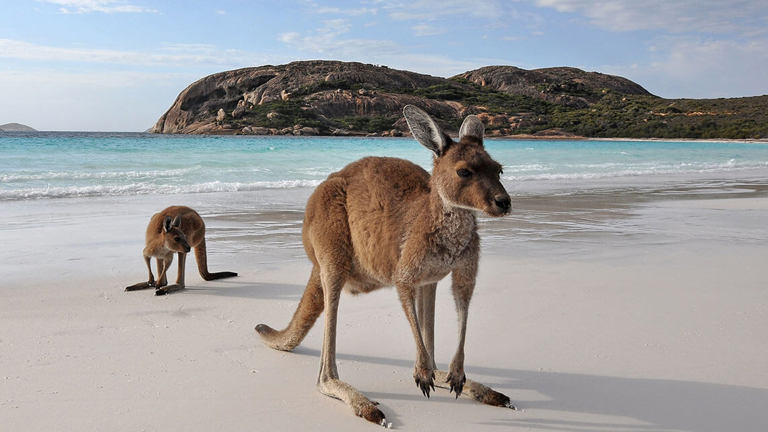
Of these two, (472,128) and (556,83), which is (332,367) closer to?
(472,128)

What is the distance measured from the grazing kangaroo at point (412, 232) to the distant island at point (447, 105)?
200 ft

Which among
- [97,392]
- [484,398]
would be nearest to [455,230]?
[484,398]

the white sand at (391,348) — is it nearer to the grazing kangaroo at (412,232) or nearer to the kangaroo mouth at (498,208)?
the grazing kangaroo at (412,232)

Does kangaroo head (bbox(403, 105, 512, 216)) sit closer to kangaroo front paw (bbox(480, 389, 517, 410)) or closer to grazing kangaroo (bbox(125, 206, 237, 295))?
kangaroo front paw (bbox(480, 389, 517, 410))

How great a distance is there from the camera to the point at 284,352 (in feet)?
12.8

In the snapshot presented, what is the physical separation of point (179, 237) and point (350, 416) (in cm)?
307

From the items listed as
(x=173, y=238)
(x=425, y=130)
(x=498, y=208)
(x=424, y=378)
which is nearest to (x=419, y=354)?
(x=424, y=378)

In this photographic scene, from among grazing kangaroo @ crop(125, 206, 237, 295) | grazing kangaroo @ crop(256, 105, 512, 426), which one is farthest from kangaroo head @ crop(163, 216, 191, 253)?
grazing kangaroo @ crop(256, 105, 512, 426)

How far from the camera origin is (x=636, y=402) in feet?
10.5

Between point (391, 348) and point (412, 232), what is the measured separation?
1306mm

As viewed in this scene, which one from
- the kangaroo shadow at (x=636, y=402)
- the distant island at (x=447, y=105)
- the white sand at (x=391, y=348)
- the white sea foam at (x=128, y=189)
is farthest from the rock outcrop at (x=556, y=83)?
the kangaroo shadow at (x=636, y=402)

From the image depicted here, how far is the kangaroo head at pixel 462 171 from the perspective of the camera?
268 cm

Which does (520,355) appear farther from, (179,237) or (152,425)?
(179,237)

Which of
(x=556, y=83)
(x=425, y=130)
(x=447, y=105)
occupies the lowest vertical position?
(x=425, y=130)
